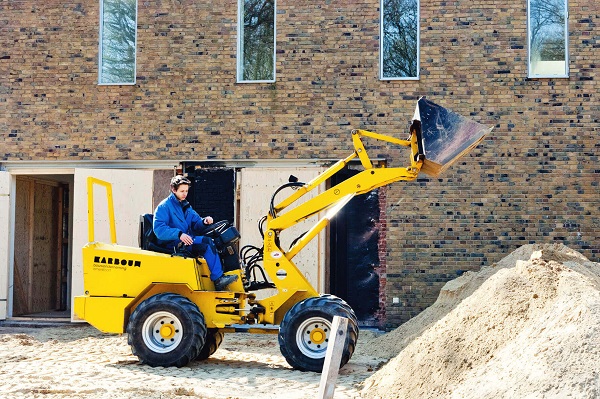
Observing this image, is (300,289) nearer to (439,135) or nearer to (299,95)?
(439,135)

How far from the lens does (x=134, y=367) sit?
31.9 ft

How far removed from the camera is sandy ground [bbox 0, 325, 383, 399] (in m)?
8.02

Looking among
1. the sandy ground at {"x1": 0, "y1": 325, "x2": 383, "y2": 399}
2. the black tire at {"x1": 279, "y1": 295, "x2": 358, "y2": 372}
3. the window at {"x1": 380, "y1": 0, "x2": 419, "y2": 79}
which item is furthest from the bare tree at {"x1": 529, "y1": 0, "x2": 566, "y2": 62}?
the black tire at {"x1": 279, "y1": 295, "x2": 358, "y2": 372}

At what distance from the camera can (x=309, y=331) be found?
9.59 metres

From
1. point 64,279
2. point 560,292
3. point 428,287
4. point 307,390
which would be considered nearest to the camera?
point 560,292

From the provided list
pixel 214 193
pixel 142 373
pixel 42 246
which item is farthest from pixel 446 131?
pixel 42 246

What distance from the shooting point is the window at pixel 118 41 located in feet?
48.2

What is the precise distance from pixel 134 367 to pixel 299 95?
6008 millimetres

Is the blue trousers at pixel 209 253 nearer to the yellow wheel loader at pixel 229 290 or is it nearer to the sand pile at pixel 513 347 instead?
the yellow wheel loader at pixel 229 290

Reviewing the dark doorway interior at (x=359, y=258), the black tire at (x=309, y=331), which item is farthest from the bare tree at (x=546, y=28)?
the black tire at (x=309, y=331)

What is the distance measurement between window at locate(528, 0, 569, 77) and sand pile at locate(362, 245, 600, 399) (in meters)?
5.77

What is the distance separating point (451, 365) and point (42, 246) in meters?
11.8

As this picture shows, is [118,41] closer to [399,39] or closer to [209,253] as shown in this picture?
[399,39]

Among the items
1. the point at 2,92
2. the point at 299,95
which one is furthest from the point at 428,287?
the point at 2,92
